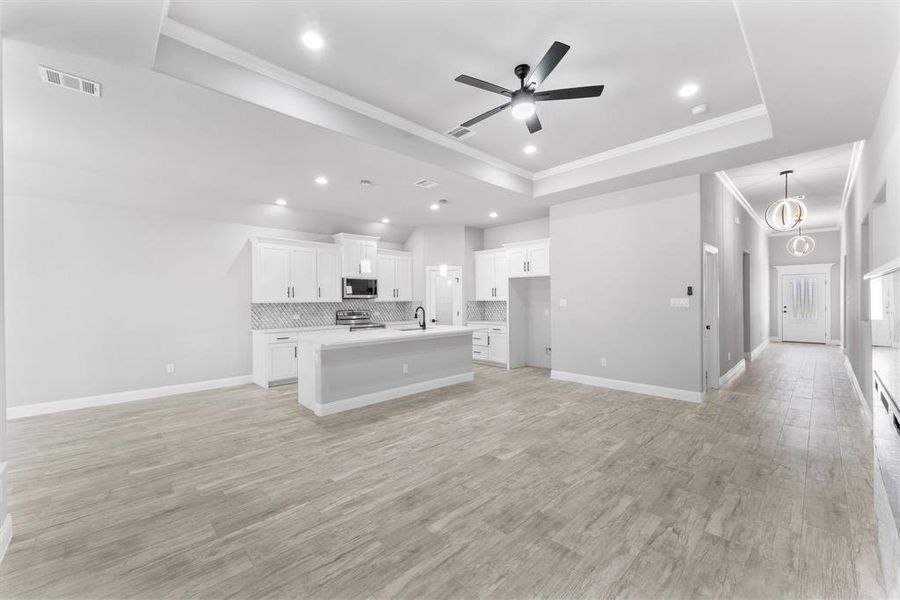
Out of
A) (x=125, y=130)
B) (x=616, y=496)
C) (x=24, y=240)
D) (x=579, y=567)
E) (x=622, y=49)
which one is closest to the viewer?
(x=579, y=567)

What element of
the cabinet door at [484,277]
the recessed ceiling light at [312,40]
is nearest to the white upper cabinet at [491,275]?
the cabinet door at [484,277]

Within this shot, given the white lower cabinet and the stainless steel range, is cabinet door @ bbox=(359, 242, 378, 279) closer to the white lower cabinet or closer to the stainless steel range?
the stainless steel range

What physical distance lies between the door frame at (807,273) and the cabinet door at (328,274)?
40.6ft

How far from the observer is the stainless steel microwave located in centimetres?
744

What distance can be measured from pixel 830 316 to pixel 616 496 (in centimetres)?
1208

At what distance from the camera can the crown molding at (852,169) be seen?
4.74 m

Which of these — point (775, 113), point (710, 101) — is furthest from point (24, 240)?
point (775, 113)

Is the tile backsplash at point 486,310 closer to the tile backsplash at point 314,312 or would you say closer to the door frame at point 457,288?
the door frame at point 457,288

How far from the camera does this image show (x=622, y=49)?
2.97 m

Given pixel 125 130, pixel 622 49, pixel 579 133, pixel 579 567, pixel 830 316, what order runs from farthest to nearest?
pixel 830 316, pixel 579 133, pixel 125 130, pixel 622 49, pixel 579 567

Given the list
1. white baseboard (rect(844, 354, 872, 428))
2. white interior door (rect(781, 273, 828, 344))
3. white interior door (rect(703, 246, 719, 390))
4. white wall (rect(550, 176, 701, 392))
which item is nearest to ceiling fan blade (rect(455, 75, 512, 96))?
white wall (rect(550, 176, 701, 392))

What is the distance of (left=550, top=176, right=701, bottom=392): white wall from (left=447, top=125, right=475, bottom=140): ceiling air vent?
2.47 meters

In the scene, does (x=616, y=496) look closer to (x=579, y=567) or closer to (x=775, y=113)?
(x=579, y=567)

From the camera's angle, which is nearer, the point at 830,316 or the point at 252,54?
the point at 252,54
